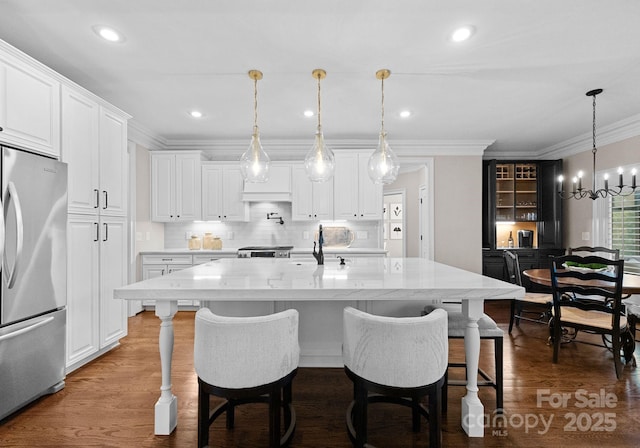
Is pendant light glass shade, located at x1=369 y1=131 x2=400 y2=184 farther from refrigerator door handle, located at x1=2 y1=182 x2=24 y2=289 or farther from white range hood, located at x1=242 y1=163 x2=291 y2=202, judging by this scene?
refrigerator door handle, located at x1=2 y1=182 x2=24 y2=289

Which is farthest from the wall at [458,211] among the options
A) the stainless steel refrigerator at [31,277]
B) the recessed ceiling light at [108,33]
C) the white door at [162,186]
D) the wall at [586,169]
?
the stainless steel refrigerator at [31,277]

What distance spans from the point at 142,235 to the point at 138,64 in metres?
2.76

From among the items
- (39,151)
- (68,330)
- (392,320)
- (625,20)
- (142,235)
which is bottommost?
(68,330)

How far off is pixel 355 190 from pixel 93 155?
3372 millimetres

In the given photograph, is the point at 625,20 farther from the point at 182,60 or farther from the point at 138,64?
the point at 138,64

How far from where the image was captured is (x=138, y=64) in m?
2.86

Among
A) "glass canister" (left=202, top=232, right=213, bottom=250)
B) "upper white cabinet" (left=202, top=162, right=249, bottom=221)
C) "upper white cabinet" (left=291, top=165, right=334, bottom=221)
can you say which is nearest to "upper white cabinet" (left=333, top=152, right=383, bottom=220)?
"upper white cabinet" (left=291, top=165, right=334, bottom=221)

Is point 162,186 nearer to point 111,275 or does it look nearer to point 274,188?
point 274,188

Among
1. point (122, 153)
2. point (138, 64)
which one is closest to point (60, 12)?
point (138, 64)

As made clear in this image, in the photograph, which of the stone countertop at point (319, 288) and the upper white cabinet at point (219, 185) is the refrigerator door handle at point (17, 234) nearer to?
the stone countertop at point (319, 288)

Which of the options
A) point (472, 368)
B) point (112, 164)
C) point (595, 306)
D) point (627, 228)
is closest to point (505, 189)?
point (627, 228)

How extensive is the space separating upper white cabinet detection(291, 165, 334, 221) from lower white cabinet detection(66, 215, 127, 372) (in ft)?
8.00

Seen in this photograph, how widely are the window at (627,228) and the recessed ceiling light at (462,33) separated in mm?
3803

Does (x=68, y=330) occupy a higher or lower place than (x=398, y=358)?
lower
